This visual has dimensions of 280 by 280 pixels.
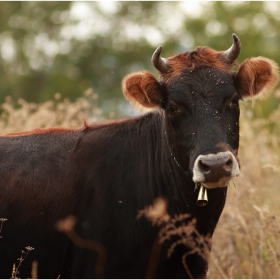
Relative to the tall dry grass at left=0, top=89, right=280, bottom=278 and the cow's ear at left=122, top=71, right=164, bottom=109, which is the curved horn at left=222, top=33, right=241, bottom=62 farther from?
the tall dry grass at left=0, top=89, right=280, bottom=278

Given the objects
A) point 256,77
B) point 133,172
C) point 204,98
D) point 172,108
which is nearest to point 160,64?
point 172,108

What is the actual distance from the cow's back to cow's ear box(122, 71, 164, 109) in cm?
71

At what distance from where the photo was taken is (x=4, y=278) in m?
6.87

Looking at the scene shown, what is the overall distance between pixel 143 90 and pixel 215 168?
131cm

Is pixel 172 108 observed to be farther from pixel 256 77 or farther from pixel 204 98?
pixel 256 77

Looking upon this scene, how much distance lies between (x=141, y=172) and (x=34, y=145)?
3.64 feet

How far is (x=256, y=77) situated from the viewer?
7.20 meters

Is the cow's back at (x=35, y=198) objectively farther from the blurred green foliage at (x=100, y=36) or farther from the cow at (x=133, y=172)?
the blurred green foliage at (x=100, y=36)

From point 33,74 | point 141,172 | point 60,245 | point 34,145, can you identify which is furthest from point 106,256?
point 33,74

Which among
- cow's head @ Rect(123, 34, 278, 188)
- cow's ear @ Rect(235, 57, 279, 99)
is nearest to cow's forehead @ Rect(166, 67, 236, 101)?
cow's head @ Rect(123, 34, 278, 188)

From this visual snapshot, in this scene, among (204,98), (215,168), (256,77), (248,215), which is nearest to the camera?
(215,168)

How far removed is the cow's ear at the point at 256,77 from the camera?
697 centimetres

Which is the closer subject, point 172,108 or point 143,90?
point 172,108

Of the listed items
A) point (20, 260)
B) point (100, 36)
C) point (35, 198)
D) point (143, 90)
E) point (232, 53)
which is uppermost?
point (100, 36)
